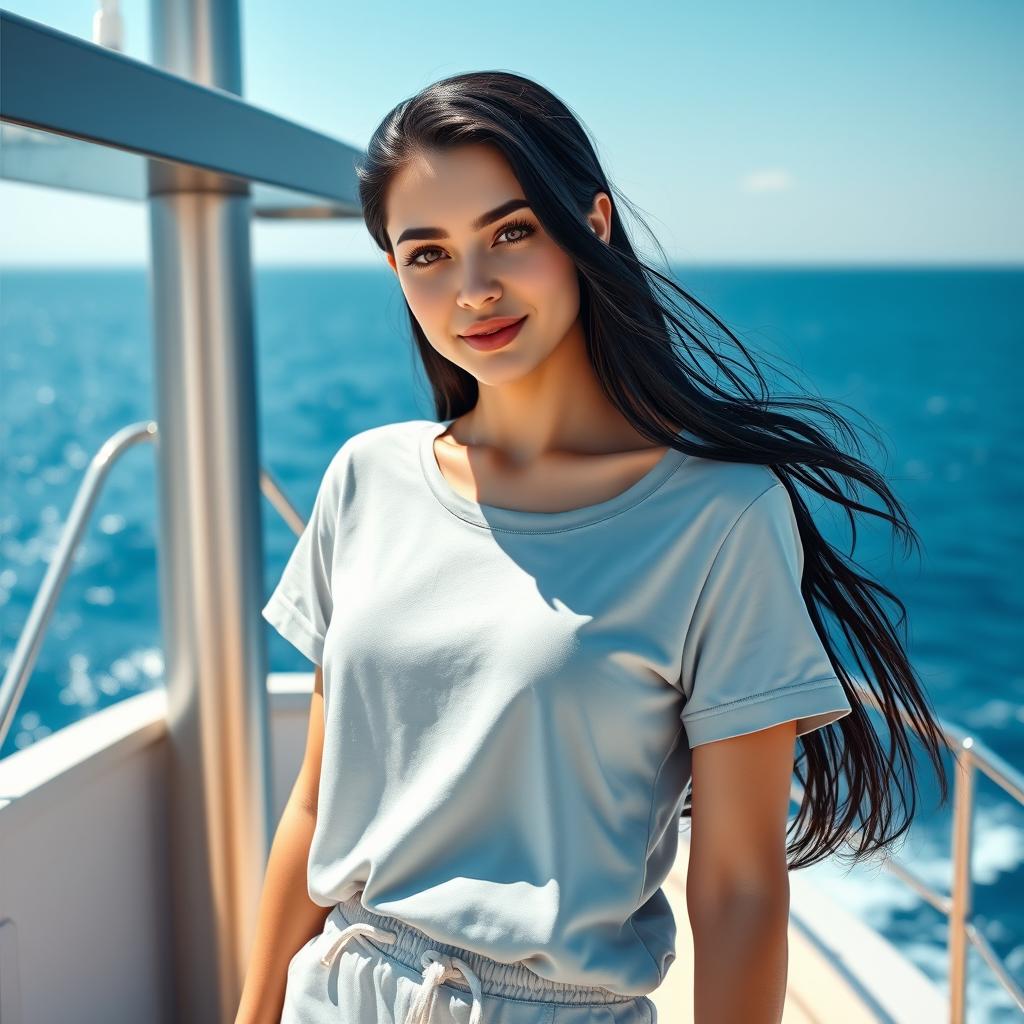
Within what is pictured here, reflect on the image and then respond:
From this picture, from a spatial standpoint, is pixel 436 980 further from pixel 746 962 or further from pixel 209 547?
pixel 209 547

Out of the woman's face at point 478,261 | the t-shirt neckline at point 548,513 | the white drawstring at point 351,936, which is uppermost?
the woman's face at point 478,261

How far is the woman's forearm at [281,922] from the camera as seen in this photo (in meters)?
1.26

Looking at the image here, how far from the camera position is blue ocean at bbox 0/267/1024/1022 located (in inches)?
330

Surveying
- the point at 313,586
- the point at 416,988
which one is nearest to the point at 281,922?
the point at 416,988

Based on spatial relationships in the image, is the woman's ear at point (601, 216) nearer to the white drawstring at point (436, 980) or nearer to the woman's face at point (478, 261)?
the woman's face at point (478, 261)

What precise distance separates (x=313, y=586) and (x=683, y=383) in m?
0.47

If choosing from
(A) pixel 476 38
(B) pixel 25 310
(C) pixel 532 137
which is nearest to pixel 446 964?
(C) pixel 532 137

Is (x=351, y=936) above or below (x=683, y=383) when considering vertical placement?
below

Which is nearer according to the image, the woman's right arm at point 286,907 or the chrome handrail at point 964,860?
the woman's right arm at point 286,907

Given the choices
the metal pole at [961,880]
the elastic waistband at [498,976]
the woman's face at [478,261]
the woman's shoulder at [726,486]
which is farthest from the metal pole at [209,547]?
the metal pole at [961,880]

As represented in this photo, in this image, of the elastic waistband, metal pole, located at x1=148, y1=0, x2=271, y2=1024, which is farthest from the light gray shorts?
metal pole, located at x1=148, y1=0, x2=271, y2=1024

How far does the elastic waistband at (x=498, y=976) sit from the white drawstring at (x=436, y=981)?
0.04 ft

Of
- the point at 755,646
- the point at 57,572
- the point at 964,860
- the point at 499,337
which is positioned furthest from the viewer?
the point at 57,572

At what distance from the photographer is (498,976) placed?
1.07 metres
